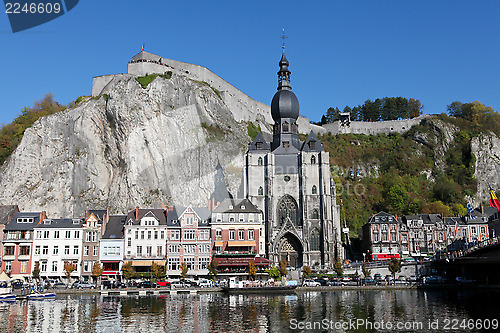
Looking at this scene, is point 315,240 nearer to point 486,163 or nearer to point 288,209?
point 288,209

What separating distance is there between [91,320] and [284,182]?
40.2m

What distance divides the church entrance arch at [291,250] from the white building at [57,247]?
24.6 meters

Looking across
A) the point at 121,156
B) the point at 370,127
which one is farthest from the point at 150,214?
the point at 370,127

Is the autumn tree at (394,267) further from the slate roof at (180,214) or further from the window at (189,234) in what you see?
the window at (189,234)

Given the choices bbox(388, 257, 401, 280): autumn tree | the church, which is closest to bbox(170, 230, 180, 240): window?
the church

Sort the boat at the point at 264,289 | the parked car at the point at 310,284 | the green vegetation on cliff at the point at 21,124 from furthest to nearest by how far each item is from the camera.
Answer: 1. the green vegetation on cliff at the point at 21,124
2. the parked car at the point at 310,284
3. the boat at the point at 264,289

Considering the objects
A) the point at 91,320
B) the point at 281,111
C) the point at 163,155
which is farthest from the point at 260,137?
the point at 91,320

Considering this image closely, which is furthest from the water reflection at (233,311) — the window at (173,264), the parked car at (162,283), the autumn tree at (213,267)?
the window at (173,264)

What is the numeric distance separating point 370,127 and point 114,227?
250 ft

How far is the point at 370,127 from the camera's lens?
11644 cm

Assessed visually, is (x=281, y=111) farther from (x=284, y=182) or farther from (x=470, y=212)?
(x=470, y=212)

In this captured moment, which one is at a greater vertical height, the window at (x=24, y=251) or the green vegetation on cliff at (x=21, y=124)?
the green vegetation on cliff at (x=21, y=124)

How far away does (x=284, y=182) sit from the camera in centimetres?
6675

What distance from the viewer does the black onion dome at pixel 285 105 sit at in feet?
234
